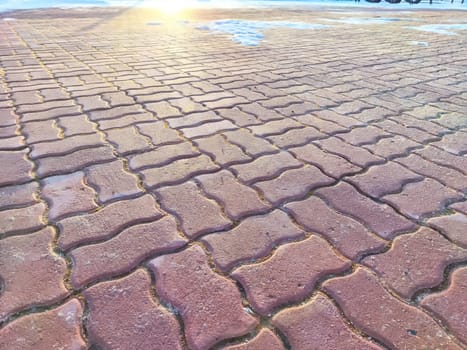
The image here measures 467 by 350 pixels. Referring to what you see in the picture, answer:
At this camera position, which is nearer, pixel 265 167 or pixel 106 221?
pixel 106 221

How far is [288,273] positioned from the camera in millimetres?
1576

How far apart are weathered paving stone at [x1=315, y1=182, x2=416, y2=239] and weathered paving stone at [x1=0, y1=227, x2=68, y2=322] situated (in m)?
1.41

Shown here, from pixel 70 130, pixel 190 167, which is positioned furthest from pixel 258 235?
pixel 70 130

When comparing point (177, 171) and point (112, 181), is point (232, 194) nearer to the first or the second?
point (177, 171)

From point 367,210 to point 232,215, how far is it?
73cm

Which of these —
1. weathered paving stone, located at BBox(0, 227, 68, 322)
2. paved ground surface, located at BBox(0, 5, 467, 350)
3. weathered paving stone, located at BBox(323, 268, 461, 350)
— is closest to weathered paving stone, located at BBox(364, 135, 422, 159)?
paved ground surface, located at BBox(0, 5, 467, 350)

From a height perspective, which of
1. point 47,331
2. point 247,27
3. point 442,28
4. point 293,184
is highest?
point 442,28

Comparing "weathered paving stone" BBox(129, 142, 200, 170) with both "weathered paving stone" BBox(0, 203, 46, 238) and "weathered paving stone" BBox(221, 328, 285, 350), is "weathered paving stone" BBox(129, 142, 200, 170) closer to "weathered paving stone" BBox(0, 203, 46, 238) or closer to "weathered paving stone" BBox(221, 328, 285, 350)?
"weathered paving stone" BBox(0, 203, 46, 238)

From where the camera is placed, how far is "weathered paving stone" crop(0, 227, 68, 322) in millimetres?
1425

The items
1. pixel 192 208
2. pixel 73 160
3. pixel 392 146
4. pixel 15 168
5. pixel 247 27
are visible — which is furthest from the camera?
pixel 247 27

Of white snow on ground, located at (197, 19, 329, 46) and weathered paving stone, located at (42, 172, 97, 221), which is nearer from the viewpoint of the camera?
weathered paving stone, located at (42, 172, 97, 221)

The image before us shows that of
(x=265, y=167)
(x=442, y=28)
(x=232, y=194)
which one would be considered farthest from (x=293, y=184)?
(x=442, y=28)

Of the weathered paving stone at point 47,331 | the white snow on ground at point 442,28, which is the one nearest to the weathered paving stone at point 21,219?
the weathered paving stone at point 47,331

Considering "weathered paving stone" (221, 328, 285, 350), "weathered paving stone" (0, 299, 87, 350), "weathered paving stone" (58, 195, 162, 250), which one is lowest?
"weathered paving stone" (0, 299, 87, 350)
